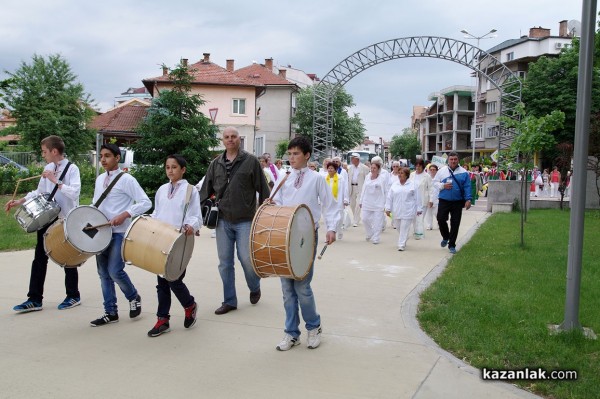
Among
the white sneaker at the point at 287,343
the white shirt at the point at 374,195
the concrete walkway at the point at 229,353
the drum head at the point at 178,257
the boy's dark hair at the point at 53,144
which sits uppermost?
the boy's dark hair at the point at 53,144

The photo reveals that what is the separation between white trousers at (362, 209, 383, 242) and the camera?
42.9 ft

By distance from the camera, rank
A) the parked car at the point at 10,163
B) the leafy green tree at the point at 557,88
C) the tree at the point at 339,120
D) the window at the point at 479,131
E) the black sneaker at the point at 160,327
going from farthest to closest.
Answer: the window at the point at 479,131
the tree at the point at 339,120
the leafy green tree at the point at 557,88
the parked car at the point at 10,163
the black sneaker at the point at 160,327

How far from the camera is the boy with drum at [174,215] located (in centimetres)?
581

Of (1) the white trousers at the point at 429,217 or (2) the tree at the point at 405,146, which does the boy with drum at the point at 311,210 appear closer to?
(1) the white trousers at the point at 429,217

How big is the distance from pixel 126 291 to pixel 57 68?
3338cm

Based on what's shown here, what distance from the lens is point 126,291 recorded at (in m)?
6.21

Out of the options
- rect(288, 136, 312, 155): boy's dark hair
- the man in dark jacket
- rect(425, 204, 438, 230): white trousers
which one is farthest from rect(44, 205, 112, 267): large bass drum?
rect(425, 204, 438, 230): white trousers

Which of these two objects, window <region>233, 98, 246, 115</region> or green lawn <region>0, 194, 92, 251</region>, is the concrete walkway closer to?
green lawn <region>0, 194, 92, 251</region>

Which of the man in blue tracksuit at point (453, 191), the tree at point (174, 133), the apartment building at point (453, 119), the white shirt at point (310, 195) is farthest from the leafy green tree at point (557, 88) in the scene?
the white shirt at point (310, 195)

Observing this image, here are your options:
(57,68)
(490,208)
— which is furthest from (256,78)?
(490,208)

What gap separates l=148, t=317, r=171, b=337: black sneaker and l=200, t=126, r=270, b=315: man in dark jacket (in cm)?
87

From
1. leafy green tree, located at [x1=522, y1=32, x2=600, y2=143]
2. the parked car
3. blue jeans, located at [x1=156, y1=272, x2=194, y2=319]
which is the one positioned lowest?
blue jeans, located at [x1=156, y1=272, x2=194, y2=319]

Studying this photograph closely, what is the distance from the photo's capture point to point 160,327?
229 inches

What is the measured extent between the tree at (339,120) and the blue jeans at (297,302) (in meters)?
53.4
